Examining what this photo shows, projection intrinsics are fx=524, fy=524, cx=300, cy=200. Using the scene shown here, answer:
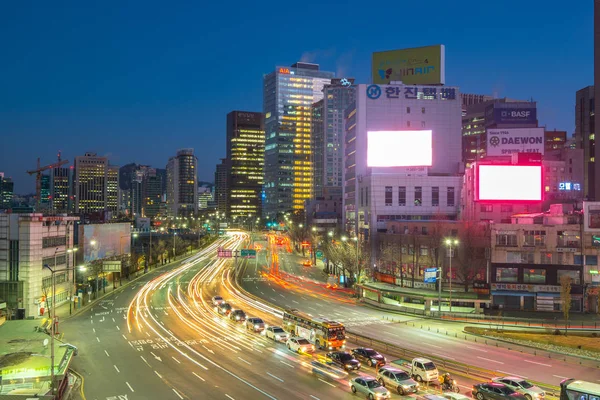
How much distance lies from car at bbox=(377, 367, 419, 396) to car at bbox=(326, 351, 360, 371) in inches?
105

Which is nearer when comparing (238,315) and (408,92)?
(238,315)

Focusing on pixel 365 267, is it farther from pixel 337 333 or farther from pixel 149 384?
pixel 149 384

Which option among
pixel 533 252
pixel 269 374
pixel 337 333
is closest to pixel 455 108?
pixel 533 252

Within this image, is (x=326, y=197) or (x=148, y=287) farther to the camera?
(x=326, y=197)

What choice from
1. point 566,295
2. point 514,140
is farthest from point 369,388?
point 514,140

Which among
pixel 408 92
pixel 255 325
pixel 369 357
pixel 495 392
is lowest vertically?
pixel 255 325

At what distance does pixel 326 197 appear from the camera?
197875 mm

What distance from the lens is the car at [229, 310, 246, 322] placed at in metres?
55.0

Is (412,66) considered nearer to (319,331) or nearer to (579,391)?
(319,331)

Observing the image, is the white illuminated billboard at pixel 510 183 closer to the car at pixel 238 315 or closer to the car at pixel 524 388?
the car at pixel 238 315

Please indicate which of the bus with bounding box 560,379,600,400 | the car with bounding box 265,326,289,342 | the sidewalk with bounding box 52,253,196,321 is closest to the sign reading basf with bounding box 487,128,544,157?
the car with bounding box 265,326,289,342

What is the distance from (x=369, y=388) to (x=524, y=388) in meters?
8.44

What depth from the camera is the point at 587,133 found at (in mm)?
171375

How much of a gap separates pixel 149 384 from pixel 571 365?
2908 cm
